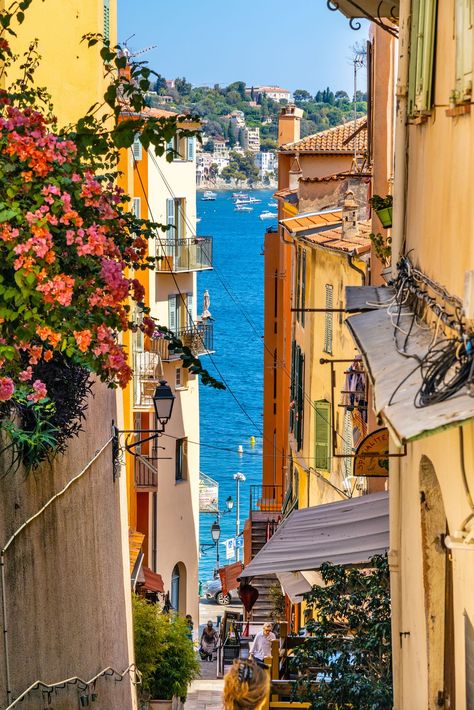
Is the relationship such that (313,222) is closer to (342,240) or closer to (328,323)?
(328,323)

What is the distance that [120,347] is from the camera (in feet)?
31.1

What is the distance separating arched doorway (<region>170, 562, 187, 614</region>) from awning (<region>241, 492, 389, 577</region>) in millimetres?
27024

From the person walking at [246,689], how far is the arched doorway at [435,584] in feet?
3.74

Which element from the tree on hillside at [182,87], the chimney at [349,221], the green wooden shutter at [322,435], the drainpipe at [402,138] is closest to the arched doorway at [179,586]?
the green wooden shutter at [322,435]

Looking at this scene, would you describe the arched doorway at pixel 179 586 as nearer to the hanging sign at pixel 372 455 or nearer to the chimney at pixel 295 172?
the chimney at pixel 295 172

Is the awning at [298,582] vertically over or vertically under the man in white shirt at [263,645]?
over

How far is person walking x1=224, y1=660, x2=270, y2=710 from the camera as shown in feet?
24.5

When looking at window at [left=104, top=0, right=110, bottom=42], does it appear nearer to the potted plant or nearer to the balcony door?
the potted plant

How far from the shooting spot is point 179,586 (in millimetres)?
42500

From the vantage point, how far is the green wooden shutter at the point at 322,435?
2678 cm

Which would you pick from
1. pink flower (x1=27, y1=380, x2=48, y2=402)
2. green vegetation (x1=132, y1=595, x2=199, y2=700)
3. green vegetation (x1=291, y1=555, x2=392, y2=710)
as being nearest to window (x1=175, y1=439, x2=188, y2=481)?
green vegetation (x1=132, y1=595, x2=199, y2=700)

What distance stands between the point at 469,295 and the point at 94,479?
10449 millimetres

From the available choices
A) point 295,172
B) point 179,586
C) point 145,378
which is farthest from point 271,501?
point 295,172

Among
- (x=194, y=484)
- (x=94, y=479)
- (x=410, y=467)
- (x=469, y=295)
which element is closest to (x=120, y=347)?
(x=410, y=467)
